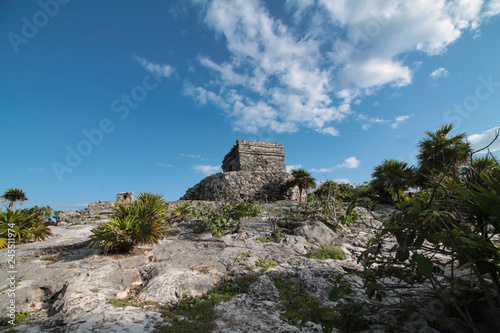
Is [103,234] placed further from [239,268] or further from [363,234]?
[363,234]

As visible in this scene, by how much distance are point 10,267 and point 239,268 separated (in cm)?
440

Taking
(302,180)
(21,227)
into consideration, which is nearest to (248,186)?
(302,180)

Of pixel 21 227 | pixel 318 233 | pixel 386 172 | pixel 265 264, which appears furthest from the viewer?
pixel 386 172

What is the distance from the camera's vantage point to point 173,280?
3693 millimetres

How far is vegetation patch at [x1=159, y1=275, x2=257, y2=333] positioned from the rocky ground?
0.06 m

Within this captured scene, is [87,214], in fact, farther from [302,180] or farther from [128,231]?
[302,180]

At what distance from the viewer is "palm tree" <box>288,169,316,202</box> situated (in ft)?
46.5

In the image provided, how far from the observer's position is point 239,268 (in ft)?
13.8

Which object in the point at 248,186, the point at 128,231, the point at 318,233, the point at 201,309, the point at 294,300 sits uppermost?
the point at 248,186

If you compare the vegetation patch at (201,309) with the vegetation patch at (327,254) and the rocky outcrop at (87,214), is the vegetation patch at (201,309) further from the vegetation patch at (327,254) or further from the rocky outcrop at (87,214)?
the rocky outcrop at (87,214)

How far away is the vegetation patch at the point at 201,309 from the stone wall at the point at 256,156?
522 inches

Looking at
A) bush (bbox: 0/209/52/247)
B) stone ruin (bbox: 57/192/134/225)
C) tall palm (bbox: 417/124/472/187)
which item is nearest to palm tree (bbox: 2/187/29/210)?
stone ruin (bbox: 57/192/134/225)

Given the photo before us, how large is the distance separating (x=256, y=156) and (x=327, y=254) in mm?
13001

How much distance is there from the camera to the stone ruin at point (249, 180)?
14086 mm
